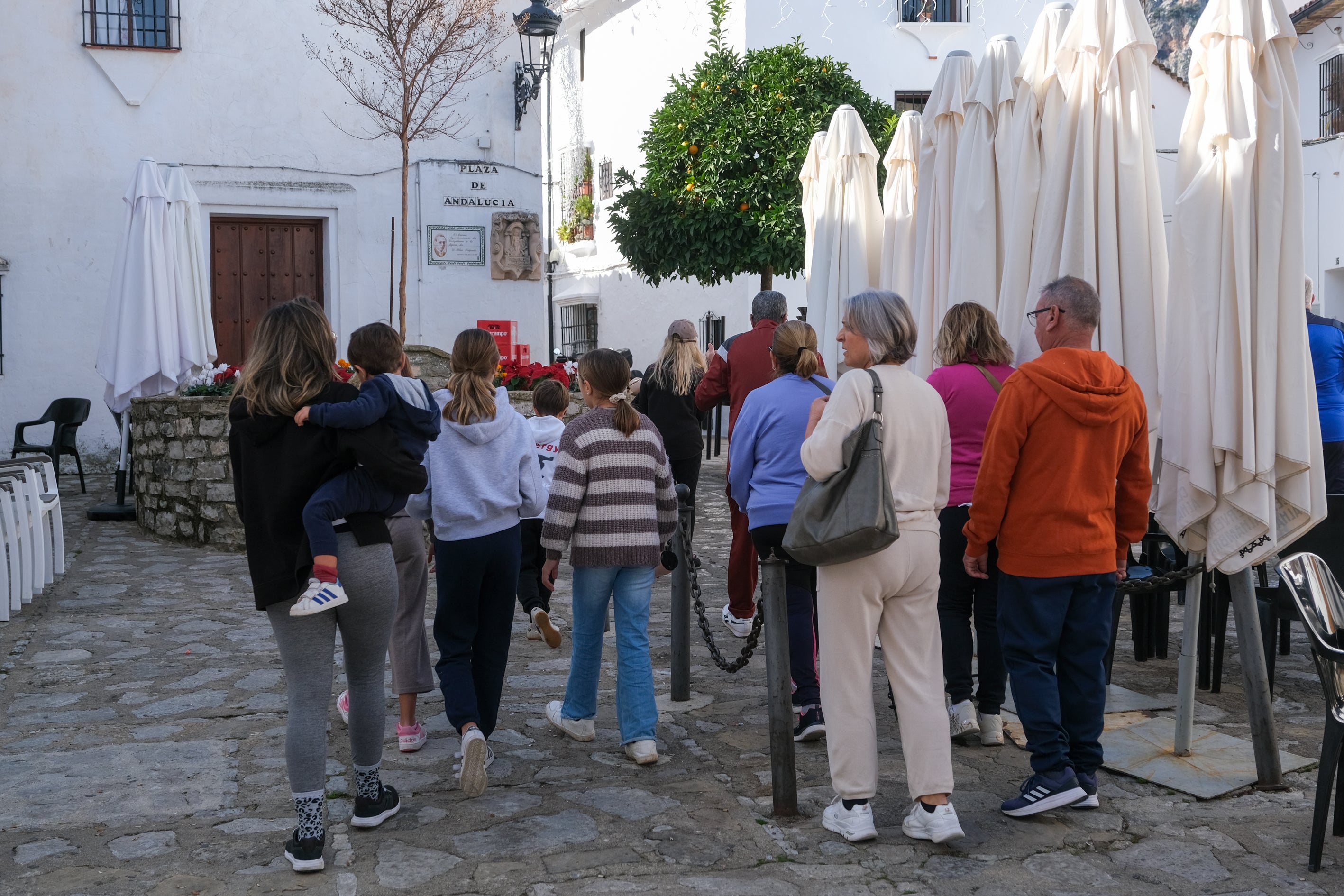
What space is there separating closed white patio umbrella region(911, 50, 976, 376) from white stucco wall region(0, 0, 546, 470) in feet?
31.9

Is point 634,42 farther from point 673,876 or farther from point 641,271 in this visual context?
point 673,876

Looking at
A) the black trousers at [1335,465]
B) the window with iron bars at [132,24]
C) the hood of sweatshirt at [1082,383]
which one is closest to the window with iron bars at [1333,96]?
the black trousers at [1335,465]

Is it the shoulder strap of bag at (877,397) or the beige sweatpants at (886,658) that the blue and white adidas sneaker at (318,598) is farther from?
the shoulder strap of bag at (877,397)

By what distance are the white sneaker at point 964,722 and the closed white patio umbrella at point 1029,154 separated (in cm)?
151

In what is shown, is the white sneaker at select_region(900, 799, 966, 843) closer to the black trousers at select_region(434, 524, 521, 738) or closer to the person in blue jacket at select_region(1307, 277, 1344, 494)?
the black trousers at select_region(434, 524, 521, 738)

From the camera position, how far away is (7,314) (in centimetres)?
1416

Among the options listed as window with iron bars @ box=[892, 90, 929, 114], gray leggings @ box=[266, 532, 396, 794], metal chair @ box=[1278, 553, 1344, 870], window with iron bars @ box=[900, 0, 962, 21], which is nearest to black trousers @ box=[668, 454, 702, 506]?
gray leggings @ box=[266, 532, 396, 794]

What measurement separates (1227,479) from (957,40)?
18.3 meters

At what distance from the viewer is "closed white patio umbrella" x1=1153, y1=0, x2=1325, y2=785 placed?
443cm

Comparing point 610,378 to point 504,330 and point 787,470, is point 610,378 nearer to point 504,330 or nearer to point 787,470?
point 787,470

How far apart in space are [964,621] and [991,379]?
95 centimetres

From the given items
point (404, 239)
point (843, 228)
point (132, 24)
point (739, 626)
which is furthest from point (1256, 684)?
point (132, 24)

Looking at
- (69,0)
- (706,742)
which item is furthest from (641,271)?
(706,742)

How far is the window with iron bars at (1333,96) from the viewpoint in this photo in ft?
69.1
